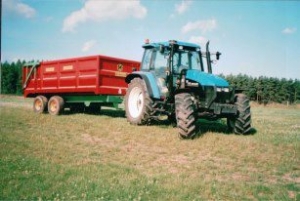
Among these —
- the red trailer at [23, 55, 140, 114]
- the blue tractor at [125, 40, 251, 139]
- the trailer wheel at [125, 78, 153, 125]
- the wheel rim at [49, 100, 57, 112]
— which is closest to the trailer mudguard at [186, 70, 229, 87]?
the blue tractor at [125, 40, 251, 139]

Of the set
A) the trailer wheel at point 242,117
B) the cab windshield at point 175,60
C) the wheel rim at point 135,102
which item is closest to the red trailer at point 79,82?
the wheel rim at point 135,102

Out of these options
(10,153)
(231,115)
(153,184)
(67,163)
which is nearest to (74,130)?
(10,153)

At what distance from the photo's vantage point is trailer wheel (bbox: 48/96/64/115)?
15047 mm

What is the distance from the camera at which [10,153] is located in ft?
23.0

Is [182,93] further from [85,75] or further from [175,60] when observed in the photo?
[85,75]

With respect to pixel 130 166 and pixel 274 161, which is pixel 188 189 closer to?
pixel 130 166

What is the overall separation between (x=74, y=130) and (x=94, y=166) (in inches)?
172

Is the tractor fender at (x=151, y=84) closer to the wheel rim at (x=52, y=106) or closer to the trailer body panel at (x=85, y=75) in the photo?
the trailer body panel at (x=85, y=75)

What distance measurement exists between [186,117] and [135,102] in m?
3.41

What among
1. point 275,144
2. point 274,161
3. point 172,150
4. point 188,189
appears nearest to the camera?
point 188,189

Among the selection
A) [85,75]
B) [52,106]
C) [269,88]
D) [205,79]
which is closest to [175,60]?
[205,79]

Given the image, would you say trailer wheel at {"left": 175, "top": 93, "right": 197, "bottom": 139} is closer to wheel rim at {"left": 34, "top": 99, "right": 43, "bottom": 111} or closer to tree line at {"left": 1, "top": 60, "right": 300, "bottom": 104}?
wheel rim at {"left": 34, "top": 99, "right": 43, "bottom": 111}

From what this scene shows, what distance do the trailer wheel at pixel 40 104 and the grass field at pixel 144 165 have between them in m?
5.86

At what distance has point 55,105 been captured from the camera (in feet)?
50.3
